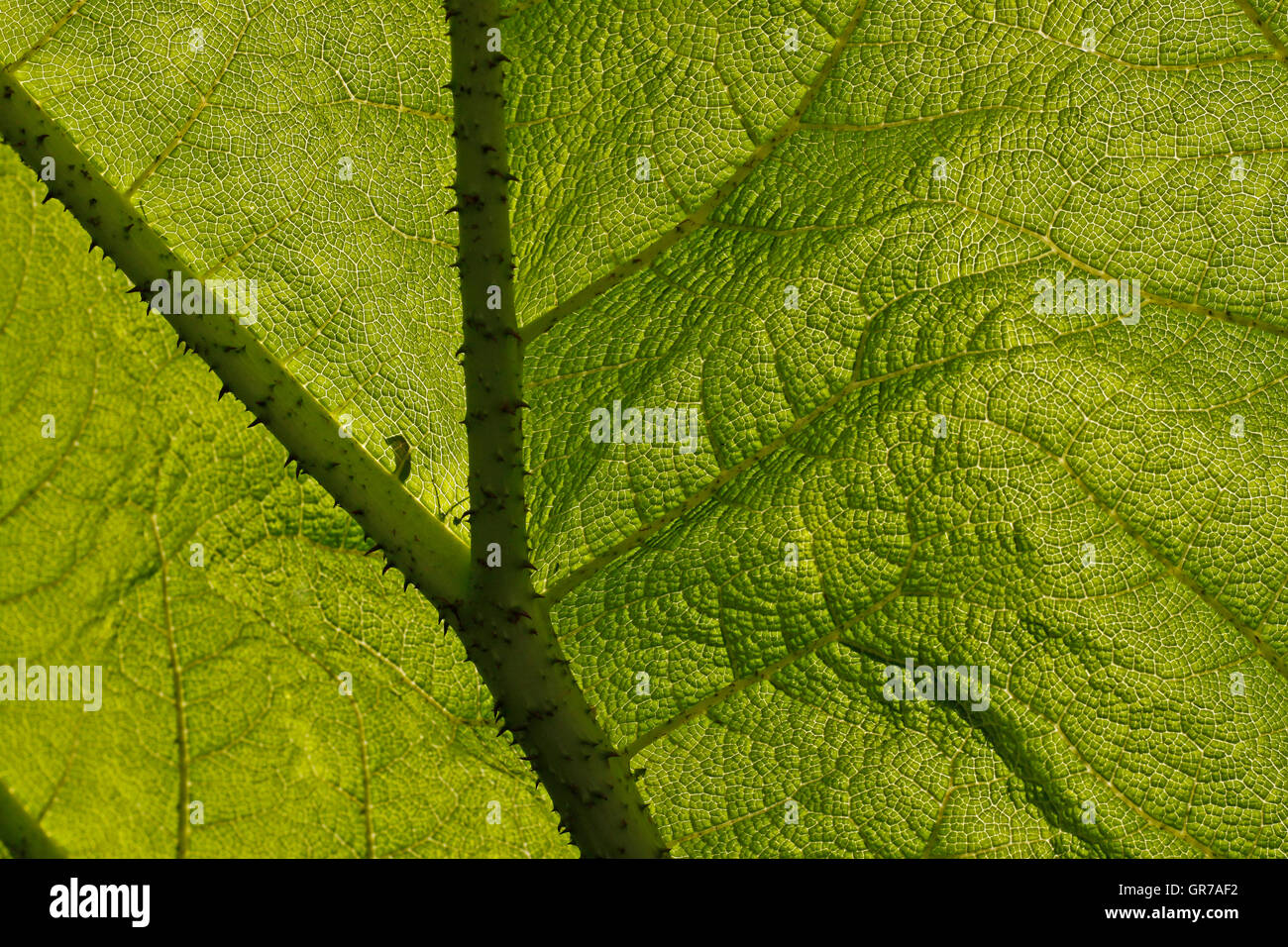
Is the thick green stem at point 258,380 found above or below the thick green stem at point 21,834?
above

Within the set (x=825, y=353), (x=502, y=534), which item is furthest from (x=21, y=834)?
(x=825, y=353)

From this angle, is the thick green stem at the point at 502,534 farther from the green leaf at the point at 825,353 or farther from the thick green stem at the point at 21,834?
the thick green stem at the point at 21,834

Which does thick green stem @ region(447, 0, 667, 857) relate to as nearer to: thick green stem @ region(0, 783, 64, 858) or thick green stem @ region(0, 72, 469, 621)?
thick green stem @ region(0, 72, 469, 621)

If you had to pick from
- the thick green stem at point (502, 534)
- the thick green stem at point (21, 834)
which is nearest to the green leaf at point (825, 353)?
the thick green stem at point (502, 534)

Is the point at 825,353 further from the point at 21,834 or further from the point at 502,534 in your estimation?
the point at 21,834
